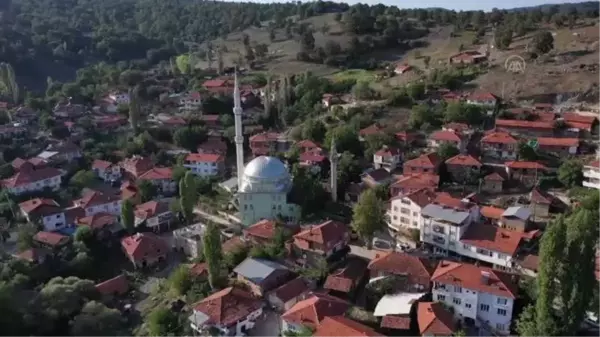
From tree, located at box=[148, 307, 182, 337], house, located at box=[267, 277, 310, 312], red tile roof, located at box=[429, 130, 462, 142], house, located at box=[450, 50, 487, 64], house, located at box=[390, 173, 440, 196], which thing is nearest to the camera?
tree, located at box=[148, 307, 182, 337]

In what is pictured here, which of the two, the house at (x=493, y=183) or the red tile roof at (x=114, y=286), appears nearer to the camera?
the red tile roof at (x=114, y=286)

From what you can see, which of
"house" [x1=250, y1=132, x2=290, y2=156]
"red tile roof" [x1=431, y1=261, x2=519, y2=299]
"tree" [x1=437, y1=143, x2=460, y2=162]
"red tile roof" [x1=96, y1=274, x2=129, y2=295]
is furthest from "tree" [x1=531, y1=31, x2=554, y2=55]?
"red tile roof" [x1=96, y1=274, x2=129, y2=295]

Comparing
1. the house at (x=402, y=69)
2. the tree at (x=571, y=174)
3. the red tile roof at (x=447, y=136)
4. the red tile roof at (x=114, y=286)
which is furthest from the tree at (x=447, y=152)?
the house at (x=402, y=69)

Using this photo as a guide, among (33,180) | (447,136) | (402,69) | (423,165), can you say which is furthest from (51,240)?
(402,69)

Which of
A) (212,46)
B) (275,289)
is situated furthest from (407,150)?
(212,46)

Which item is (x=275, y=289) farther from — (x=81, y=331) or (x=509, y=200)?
(x=509, y=200)

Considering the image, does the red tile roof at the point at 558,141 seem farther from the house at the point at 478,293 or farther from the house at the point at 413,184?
the house at the point at 478,293

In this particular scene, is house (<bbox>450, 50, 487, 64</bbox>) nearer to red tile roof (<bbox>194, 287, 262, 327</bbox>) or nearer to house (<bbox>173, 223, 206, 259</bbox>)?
house (<bbox>173, 223, 206, 259</bbox>)
